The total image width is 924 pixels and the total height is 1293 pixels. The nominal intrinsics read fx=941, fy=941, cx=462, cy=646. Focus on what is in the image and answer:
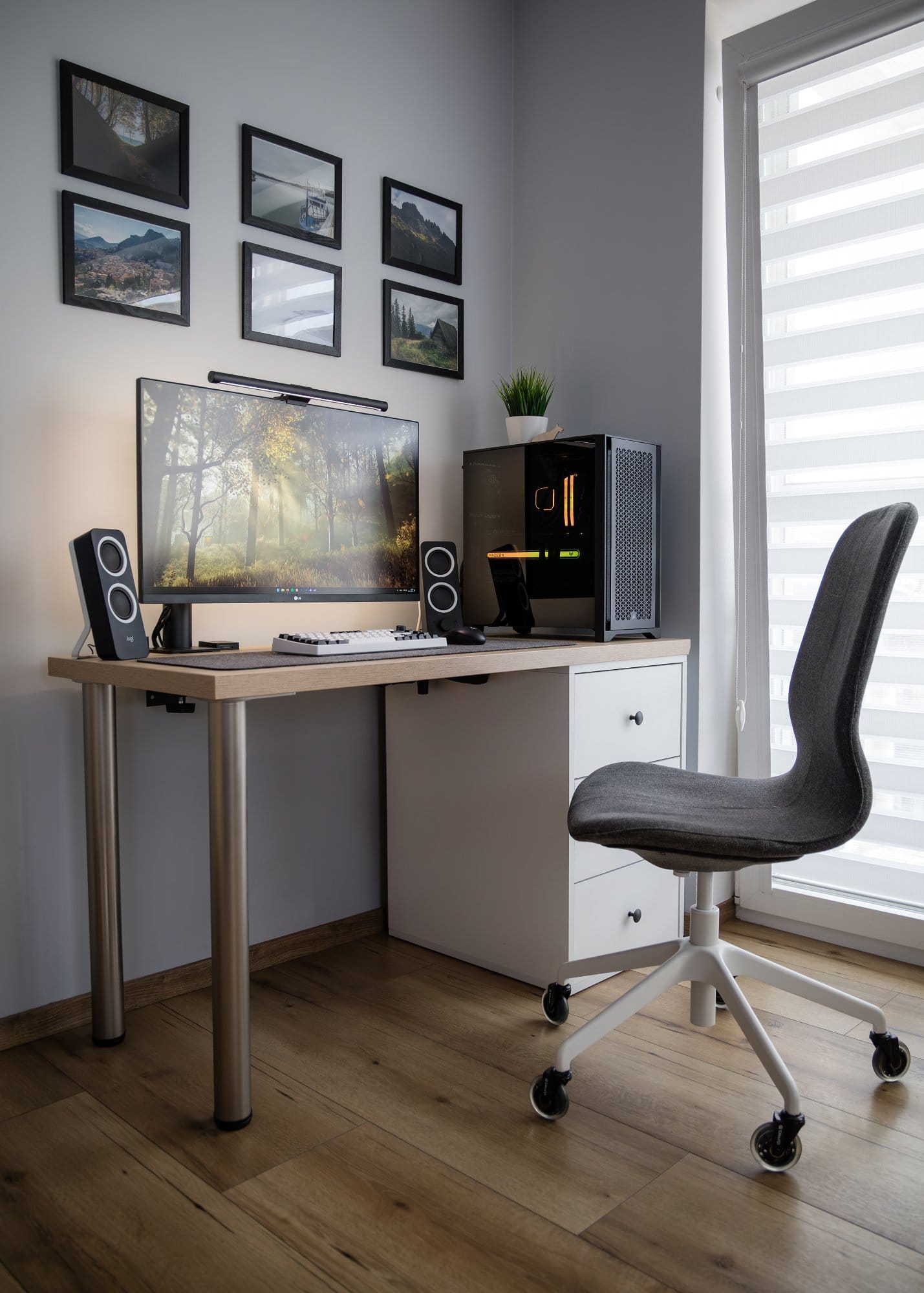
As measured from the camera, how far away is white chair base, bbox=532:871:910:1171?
149 centimetres

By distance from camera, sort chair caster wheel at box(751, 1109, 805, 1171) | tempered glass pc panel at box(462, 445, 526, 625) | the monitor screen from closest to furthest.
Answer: chair caster wheel at box(751, 1109, 805, 1171) → the monitor screen → tempered glass pc panel at box(462, 445, 526, 625)

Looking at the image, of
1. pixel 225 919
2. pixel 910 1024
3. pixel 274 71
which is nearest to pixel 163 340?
pixel 274 71

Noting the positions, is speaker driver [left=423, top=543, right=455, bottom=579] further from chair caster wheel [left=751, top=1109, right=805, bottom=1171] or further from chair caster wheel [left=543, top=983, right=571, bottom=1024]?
chair caster wheel [left=751, top=1109, right=805, bottom=1171]

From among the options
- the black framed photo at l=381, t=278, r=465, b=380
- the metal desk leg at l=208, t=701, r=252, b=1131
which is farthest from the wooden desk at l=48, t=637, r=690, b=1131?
the black framed photo at l=381, t=278, r=465, b=380

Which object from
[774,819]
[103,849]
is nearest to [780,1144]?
[774,819]

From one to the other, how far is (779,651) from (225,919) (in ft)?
4.93

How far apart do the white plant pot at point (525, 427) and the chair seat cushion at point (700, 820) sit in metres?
1.04

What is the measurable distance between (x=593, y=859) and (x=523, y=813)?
174 millimetres

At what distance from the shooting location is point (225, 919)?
56.9 inches

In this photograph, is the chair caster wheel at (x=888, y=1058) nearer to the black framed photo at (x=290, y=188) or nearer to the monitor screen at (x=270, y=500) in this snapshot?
the monitor screen at (x=270, y=500)

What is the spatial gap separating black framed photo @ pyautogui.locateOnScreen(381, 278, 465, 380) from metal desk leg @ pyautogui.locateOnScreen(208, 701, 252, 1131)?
1.32m

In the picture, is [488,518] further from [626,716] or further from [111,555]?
[111,555]

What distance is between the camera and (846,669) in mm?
1411

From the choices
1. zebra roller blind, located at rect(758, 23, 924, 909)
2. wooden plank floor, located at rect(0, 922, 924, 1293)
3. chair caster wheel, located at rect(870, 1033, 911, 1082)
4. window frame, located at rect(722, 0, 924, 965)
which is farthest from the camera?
window frame, located at rect(722, 0, 924, 965)
